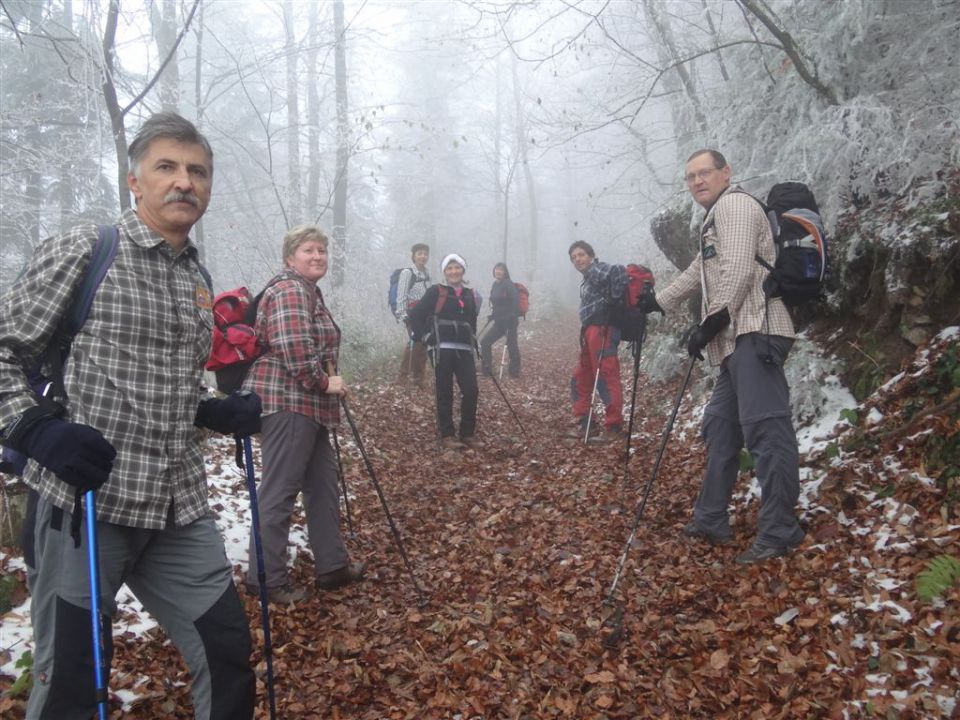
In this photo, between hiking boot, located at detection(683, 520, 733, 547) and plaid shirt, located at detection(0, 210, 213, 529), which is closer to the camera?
plaid shirt, located at detection(0, 210, 213, 529)

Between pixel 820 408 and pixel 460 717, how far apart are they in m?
4.55

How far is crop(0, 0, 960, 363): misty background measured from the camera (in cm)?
630

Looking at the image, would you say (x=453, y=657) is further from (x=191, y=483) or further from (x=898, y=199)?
(x=898, y=199)

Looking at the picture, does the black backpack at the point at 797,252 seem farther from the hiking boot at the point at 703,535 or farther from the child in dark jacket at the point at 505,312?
the child in dark jacket at the point at 505,312

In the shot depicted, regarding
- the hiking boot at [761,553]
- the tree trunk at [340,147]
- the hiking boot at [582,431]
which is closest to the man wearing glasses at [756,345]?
the hiking boot at [761,553]

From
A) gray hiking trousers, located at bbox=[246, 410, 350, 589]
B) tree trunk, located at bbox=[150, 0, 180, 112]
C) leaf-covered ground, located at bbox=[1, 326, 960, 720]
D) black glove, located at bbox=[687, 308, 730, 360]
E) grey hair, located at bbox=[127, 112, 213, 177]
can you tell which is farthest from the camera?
tree trunk, located at bbox=[150, 0, 180, 112]

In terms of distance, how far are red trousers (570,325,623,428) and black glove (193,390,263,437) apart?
6.37 meters

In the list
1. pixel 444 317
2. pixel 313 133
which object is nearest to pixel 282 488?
pixel 444 317

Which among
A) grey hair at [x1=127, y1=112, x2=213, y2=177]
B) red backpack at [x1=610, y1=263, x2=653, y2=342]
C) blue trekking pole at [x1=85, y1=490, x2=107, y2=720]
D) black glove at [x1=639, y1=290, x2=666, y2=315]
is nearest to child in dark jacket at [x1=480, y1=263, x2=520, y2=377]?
red backpack at [x1=610, y1=263, x2=653, y2=342]

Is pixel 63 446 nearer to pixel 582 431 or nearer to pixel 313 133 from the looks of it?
pixel 582 431

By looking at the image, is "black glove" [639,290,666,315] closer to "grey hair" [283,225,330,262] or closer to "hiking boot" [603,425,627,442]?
"grey hair" [283,225,330,262]

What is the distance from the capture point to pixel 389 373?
13203 millimetres

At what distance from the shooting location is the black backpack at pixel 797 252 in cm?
437

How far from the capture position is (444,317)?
→ 28.7ft
